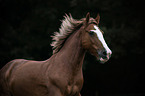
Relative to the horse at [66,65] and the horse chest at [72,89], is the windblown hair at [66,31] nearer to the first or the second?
the horse at [66,65]

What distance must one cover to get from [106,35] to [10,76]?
7206 mm

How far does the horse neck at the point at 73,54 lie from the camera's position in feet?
12.4

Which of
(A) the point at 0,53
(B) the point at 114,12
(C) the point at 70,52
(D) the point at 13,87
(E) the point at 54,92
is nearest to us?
(E) the point at 54,92

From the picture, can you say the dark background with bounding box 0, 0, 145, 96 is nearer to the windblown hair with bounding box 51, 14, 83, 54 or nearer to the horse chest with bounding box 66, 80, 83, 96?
the windblown hair with bounding box 51, 14, 83, 54

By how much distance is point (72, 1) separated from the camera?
1172cm

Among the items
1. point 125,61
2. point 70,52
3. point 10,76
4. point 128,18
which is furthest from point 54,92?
point 128,18

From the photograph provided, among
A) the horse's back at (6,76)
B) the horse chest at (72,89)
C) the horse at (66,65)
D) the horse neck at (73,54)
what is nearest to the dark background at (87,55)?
the horse's back at (6,76)

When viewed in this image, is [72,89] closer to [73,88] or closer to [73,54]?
[73,88]

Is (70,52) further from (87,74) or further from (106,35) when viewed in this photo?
(87,74)

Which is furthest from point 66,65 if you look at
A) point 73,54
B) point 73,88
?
point 73,88

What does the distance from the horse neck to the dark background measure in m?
6.96

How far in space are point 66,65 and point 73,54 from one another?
26cm

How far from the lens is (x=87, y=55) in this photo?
36.2 ft

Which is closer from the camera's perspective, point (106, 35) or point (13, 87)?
point (13, 87)
